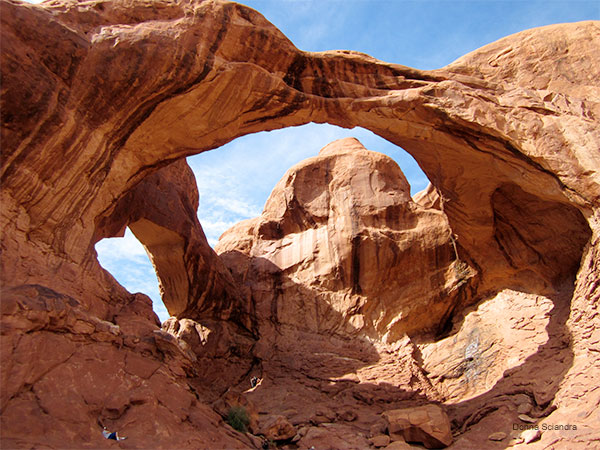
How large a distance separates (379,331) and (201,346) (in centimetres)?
509

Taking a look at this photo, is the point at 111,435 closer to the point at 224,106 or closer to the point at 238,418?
the point at 238,418

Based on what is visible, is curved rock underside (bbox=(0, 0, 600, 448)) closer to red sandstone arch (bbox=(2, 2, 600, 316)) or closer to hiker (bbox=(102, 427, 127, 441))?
red sandstone arch (bbox=(2, 2, 600, 316))

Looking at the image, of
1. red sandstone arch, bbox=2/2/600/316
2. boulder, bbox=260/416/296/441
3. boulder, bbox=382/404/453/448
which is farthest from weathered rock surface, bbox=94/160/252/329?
boulder, bbox=382/404/453/448

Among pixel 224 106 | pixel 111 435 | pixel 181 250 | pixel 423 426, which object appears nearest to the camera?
pixel 111 435

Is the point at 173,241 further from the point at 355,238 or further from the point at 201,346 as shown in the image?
the point at 355,238

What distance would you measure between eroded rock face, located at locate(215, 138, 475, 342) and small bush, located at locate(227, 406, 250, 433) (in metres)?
5.18

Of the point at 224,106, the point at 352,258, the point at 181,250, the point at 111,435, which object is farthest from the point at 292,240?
the point at 111,435

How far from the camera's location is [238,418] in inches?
379

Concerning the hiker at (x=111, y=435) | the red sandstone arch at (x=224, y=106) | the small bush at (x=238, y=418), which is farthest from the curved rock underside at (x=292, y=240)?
the small bush at (x=238, y=418)

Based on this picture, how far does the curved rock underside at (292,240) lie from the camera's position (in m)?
8.06

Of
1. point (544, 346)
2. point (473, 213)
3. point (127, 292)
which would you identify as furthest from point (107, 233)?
point (544, 346)

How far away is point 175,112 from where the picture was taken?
33.9 ft

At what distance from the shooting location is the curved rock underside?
806 centimetres

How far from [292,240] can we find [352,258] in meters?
2.40
